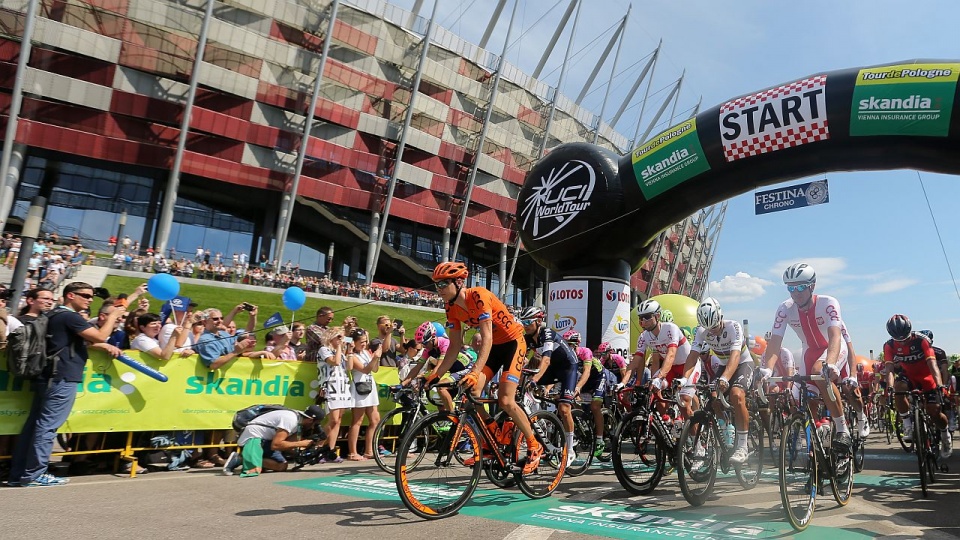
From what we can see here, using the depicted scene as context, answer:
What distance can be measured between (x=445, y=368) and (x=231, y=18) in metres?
36.8

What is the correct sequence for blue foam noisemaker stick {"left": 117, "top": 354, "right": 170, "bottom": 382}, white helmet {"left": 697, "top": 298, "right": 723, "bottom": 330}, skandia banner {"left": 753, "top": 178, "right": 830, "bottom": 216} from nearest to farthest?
white helmet {"left": 697, "top": 298, "right": 723, "bottom": 330}
blue foam noisemaker stick {"left": 117, "top": 354, "right": 170, "bottom": 382}
skandia banner {"left": 753, "top": 178, "right": 830, "bottom": 216}

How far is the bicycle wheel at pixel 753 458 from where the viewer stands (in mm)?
6125

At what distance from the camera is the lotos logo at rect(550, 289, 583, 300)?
44.4ft

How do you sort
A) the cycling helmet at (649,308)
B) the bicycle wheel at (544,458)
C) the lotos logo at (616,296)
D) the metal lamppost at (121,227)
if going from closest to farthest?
the bicycle wheel at (544,458)
the cycling helmet at (649,308)
the lotos logo at (616,296)
the metal lamppost at (121,227)

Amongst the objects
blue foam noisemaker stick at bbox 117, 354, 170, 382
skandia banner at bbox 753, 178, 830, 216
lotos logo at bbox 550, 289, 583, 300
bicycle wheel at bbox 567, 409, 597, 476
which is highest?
skandia banner at bbox 753, 178, 830, 216

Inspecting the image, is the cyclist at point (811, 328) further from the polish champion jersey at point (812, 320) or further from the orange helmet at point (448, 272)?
the orange helmet at point (448, 272)

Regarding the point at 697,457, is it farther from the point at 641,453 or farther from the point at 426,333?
the point at 426,333

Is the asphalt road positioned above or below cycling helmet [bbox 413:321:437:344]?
below

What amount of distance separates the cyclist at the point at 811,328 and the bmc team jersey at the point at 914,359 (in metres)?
2.28

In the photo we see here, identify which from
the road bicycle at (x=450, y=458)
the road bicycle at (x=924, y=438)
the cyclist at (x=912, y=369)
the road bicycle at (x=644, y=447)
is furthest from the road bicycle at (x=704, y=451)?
the cyclist at (x=912, y=369)

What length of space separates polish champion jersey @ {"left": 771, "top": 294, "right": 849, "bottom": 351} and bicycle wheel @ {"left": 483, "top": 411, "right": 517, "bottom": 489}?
3.25 metres

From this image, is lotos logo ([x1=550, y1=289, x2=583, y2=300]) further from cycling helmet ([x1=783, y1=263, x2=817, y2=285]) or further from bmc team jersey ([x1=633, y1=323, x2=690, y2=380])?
cycling helmet ([x1=783, y1=263, x2=817, y2=285])

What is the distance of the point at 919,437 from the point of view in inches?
248

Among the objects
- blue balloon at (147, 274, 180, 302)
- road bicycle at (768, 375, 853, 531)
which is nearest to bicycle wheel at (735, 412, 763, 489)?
road bicycle at (768, 375, 853, 531)
